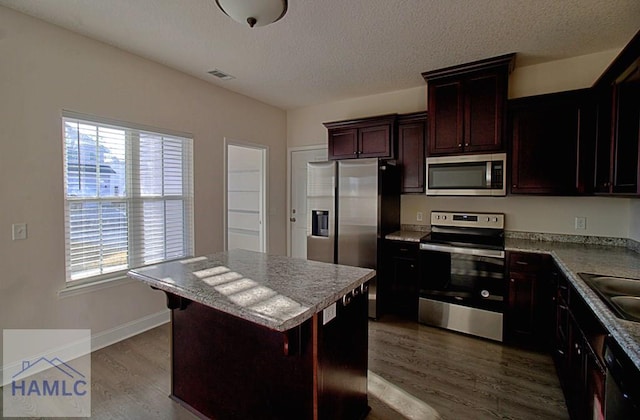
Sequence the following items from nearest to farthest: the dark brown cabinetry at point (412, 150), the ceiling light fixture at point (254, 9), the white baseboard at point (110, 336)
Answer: the ceiling light fixture at point (254, 9), the white baseboard at point (110, 336), the dark brown cabinetry at point (412, 150)

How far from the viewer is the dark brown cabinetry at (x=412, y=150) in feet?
11.9

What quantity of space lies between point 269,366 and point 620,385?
1.48 metres

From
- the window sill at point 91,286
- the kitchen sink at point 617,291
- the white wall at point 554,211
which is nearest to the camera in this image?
the kitchen sink at point 617,291

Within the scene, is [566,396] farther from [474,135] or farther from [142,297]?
[142,297]

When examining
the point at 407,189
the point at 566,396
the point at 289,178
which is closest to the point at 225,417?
the point at 566,396

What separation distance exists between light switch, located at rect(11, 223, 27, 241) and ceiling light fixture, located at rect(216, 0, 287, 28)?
226cm

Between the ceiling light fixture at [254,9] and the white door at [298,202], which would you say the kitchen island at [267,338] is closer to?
the ceiling light fixture at [254,9]

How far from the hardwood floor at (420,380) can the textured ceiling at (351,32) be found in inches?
109

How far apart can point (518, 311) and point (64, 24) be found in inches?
181

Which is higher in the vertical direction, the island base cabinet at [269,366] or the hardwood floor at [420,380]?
the island base cabinet at [269,366]

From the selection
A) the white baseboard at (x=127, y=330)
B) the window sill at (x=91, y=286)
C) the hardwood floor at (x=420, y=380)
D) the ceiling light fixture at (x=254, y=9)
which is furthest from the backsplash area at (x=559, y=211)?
the window sill at (x=91, y=286)

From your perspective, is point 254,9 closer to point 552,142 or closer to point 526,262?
point 552,142

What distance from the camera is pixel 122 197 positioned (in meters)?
3.05

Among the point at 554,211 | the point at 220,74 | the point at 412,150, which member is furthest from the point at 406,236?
the point at 220,74
